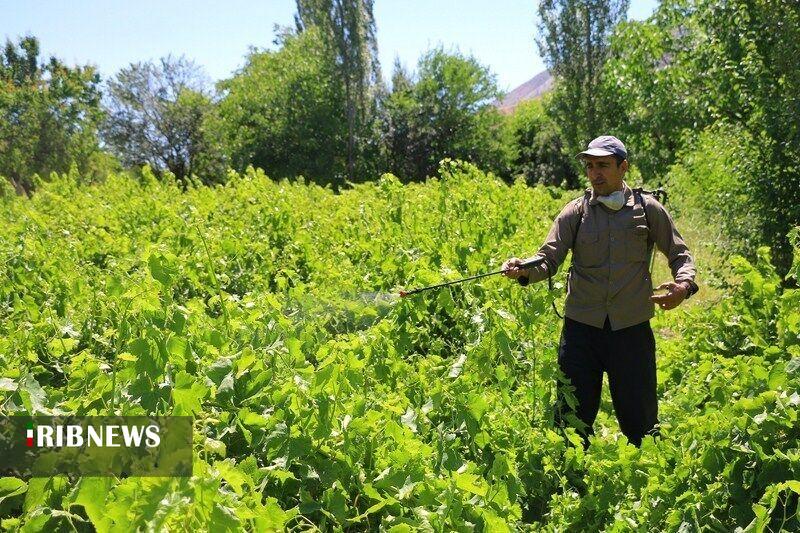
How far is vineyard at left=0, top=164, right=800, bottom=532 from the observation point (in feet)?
7.16

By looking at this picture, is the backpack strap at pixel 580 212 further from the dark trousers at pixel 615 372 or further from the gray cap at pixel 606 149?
the dark trousers at pixel 615 372

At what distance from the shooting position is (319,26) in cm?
2997

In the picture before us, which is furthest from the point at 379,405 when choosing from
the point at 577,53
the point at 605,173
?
the point at 577,53

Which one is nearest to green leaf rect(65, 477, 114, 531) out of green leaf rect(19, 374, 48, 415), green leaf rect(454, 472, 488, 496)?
green leaf rect(19, 374, 48, 415)

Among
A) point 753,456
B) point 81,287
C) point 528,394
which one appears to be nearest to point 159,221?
point 81,287

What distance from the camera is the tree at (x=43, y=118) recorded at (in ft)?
89.6

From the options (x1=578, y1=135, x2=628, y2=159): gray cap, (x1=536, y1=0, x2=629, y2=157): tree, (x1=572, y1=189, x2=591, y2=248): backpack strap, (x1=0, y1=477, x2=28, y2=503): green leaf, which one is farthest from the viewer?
(x1=536, y1=0, x2=629, y2=157): tree

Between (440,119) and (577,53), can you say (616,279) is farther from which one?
(440,119)

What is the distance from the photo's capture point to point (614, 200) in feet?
12.1

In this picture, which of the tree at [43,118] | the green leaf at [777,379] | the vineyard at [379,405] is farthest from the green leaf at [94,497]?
the tree at [43,118]

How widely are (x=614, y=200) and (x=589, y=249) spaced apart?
0.26 meters

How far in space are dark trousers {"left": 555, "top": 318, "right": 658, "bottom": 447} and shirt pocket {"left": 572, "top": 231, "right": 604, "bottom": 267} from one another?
290mm

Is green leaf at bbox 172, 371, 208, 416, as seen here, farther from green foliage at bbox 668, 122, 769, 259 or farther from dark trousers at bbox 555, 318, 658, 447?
green foliage at bbox 668, 122, 769, 259

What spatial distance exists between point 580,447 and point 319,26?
28639 mm
